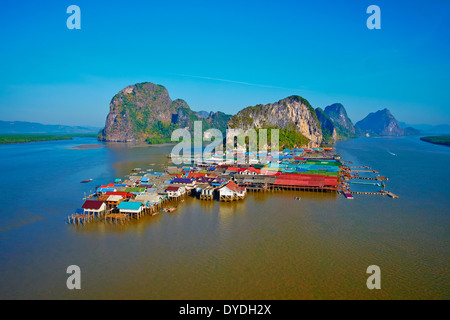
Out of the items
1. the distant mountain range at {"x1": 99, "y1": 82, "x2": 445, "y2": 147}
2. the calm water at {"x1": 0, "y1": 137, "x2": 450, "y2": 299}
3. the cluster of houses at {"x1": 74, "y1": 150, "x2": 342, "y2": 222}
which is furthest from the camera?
the distant mountain range at {"x1": 99, "y1": 82, "x2": 445, "y2": 147}

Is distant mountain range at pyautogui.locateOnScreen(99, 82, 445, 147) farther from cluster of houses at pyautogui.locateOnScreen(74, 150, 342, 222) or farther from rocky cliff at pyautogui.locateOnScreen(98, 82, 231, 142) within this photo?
cluster of houses at pyautogui.locateOnScreen(74, 150, 342, 222)

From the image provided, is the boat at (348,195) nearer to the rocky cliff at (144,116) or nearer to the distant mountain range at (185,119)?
the distant mountain range at (185,119)

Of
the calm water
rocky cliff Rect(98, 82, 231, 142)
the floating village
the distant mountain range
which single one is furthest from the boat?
rocky cliff Rect(98, 82, 231, 142)

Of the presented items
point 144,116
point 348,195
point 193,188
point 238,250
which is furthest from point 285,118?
point 238,250

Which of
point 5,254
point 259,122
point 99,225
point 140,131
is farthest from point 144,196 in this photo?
point 140,131

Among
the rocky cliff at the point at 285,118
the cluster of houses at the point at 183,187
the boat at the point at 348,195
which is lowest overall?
the boat at the point at 348,195

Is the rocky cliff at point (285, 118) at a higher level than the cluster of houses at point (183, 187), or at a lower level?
higher

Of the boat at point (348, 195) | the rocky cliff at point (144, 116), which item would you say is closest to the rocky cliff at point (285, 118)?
the boat at point (348, 195)
